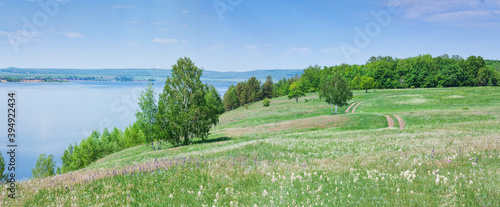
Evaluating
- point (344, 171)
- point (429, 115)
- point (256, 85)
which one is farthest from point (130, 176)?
point (256, 85)

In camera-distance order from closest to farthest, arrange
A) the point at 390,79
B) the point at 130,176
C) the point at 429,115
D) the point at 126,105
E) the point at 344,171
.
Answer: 1. the point at 344,171
2. the point at 130,176
3. the point at 429,115
4. the point at 390,79
5. the point at 126,105

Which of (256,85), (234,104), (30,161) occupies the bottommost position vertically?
(30,161)

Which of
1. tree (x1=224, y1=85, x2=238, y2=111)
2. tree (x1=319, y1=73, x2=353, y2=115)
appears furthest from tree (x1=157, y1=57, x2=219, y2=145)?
tree (x1=224, y1=85, x2=238, y2=111)

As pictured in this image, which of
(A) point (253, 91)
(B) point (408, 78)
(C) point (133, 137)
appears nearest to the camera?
(C) point (133, 137)

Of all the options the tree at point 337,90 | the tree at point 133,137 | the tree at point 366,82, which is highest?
the tree at point 366,82

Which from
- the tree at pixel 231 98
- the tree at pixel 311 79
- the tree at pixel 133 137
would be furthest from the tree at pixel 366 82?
the tree at pixel 133 137

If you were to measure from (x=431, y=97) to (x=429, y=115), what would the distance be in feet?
157

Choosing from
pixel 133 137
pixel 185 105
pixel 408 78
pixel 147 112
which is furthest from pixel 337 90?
pixel 408 78

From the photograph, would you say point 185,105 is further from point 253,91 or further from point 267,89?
point 267,89

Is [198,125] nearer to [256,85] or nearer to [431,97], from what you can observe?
[431,97]

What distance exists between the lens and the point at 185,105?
34781 millimetres

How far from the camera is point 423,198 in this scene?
5.60 metres

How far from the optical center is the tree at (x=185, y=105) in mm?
33938

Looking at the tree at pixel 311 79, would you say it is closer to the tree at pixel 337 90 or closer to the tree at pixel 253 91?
the tree at pixel 253 91
